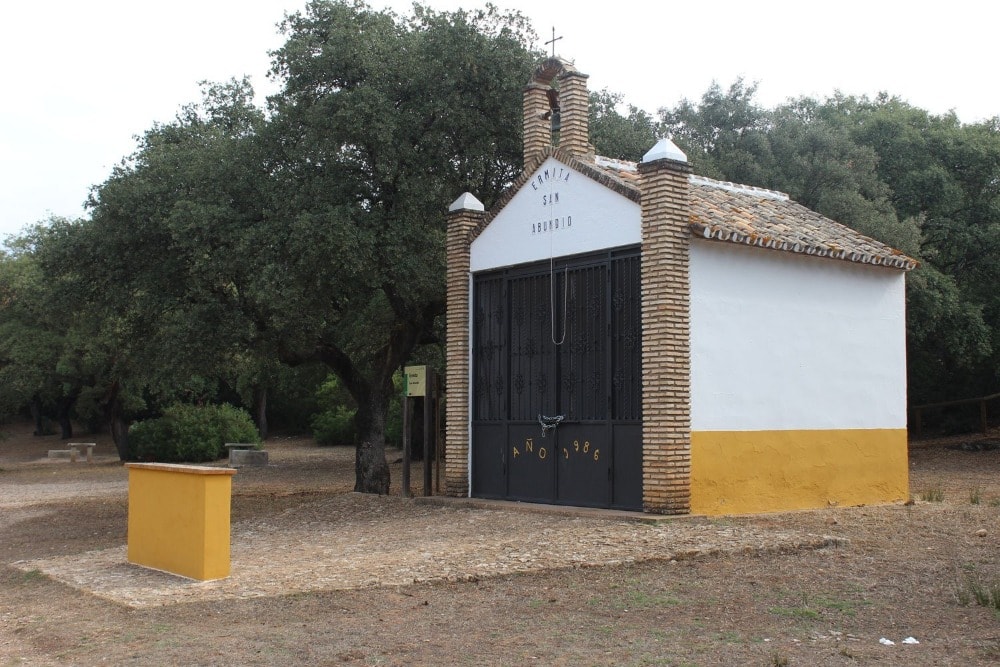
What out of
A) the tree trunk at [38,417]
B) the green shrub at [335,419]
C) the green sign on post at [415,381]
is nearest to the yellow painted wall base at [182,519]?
the green sign on post at [415,381]

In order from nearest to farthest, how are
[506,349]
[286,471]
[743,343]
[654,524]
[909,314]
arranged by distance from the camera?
[654,524]
[743,343]
[506,349]
[909,314]
[286,471]

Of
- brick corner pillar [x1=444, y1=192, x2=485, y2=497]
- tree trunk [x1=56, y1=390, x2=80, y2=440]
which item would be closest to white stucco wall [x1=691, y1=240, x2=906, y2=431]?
brick corner pillar [x1=444, y1=192, x2=485, y2=497]

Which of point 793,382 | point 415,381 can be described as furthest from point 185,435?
point 793,382

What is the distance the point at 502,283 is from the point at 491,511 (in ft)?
12.1

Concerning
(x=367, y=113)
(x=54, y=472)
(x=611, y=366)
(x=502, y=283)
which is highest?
(x=367, y=113)

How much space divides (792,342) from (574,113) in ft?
15.7

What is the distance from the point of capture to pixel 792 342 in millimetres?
14898

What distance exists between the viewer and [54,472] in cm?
3344

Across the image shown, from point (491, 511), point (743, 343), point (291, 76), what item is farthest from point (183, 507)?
point (291, 76)

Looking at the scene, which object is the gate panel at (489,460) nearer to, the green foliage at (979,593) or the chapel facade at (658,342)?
the chapel facade at (658,342)

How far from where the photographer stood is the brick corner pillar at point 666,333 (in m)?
13.3

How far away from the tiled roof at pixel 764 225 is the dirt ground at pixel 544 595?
380 centimetres

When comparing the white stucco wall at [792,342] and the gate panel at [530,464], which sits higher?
the white stucco wall at [792,342]

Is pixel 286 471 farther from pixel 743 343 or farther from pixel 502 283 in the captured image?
pixel 743 343
